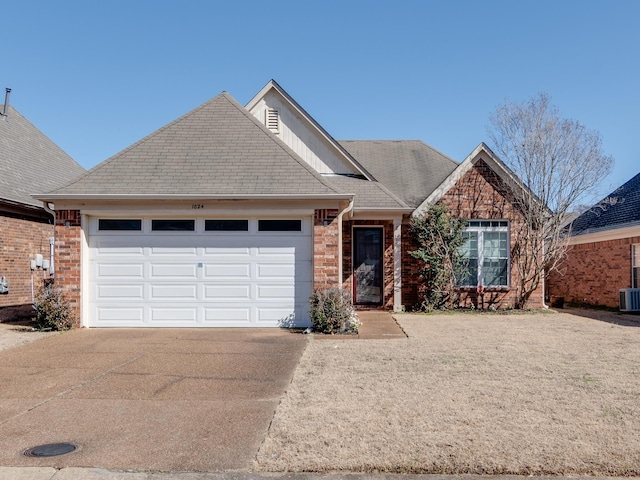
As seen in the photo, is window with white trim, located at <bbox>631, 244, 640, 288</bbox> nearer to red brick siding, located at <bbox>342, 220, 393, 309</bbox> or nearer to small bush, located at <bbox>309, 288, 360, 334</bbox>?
red brick siding, located at <bbox>342, 220, 393, 309</bbox>

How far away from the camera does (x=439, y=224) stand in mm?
15203

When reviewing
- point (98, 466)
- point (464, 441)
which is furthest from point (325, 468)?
point (98, 466)

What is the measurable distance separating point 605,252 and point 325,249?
36.8 ft

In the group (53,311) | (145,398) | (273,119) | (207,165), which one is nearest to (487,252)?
(273,119)

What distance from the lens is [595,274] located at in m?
18.3

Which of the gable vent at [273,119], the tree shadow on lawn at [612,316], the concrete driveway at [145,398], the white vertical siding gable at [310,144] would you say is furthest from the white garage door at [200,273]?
the tree shadow on lawn at [612,316]

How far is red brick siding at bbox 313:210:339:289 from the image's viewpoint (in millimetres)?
11445

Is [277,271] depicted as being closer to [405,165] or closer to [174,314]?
[174,314]

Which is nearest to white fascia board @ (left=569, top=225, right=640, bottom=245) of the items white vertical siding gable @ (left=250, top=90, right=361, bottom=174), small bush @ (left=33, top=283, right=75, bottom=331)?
white vertical siding gable @ (left=250, top=90, right=361, bottom=174)

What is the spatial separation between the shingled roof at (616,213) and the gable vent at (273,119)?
34.4 feet

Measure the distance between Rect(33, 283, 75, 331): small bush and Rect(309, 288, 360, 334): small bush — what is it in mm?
5220

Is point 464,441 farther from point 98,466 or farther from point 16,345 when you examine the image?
point 16,345

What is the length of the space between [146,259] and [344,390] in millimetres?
6831

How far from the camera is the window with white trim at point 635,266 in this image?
16.3 metres
